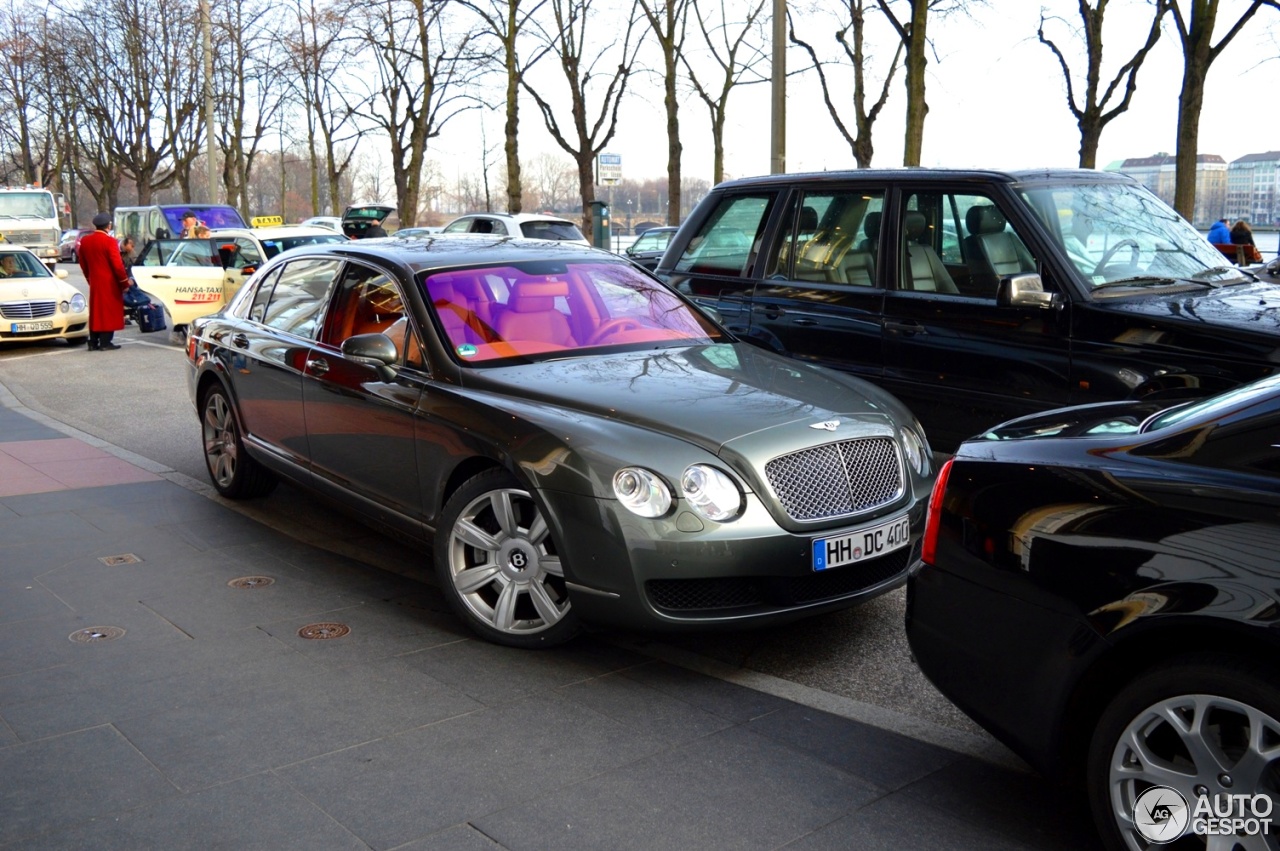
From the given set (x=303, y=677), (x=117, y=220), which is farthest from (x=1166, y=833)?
(x=117, y=220)

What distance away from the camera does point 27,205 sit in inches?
1538

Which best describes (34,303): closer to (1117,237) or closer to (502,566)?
(502,566)

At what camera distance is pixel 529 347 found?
5324 mm

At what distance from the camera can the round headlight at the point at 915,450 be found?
4.78 meters

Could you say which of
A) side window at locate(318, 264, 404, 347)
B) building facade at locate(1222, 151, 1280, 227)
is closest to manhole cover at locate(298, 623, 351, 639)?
side window at locate(318, 264, 404, 347)

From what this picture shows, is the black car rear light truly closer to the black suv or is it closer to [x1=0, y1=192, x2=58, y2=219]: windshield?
the black suv

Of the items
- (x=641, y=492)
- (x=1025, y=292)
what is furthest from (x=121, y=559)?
(x=1025, y=292)

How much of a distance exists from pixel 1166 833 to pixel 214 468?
241 inches

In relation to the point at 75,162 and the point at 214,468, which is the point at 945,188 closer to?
the point at 214,468

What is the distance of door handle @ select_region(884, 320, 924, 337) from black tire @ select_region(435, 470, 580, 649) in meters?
3.09

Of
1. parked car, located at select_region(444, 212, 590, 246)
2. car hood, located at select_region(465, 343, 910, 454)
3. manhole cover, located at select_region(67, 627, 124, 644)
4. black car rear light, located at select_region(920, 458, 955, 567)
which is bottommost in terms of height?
→ manhole cover, located at select_region(67, 627, 124, 644)

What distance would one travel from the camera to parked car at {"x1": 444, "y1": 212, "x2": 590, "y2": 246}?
76.4 ft

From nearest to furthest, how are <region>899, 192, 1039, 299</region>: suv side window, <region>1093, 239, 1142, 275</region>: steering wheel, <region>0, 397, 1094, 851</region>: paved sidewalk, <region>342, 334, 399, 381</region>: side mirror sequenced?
<region>0, 397, 1094, 851</region>: paved sidewalk, <region>342, 334, 399, 381</region>: side mirror, <region>1093, 239, 1142, 275</region>: steering wheel, <region>899, 192, 1039, 299</region>: suv side window

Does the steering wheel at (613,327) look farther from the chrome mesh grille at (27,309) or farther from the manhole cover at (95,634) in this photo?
the chrome mesh grille at (27,309)
